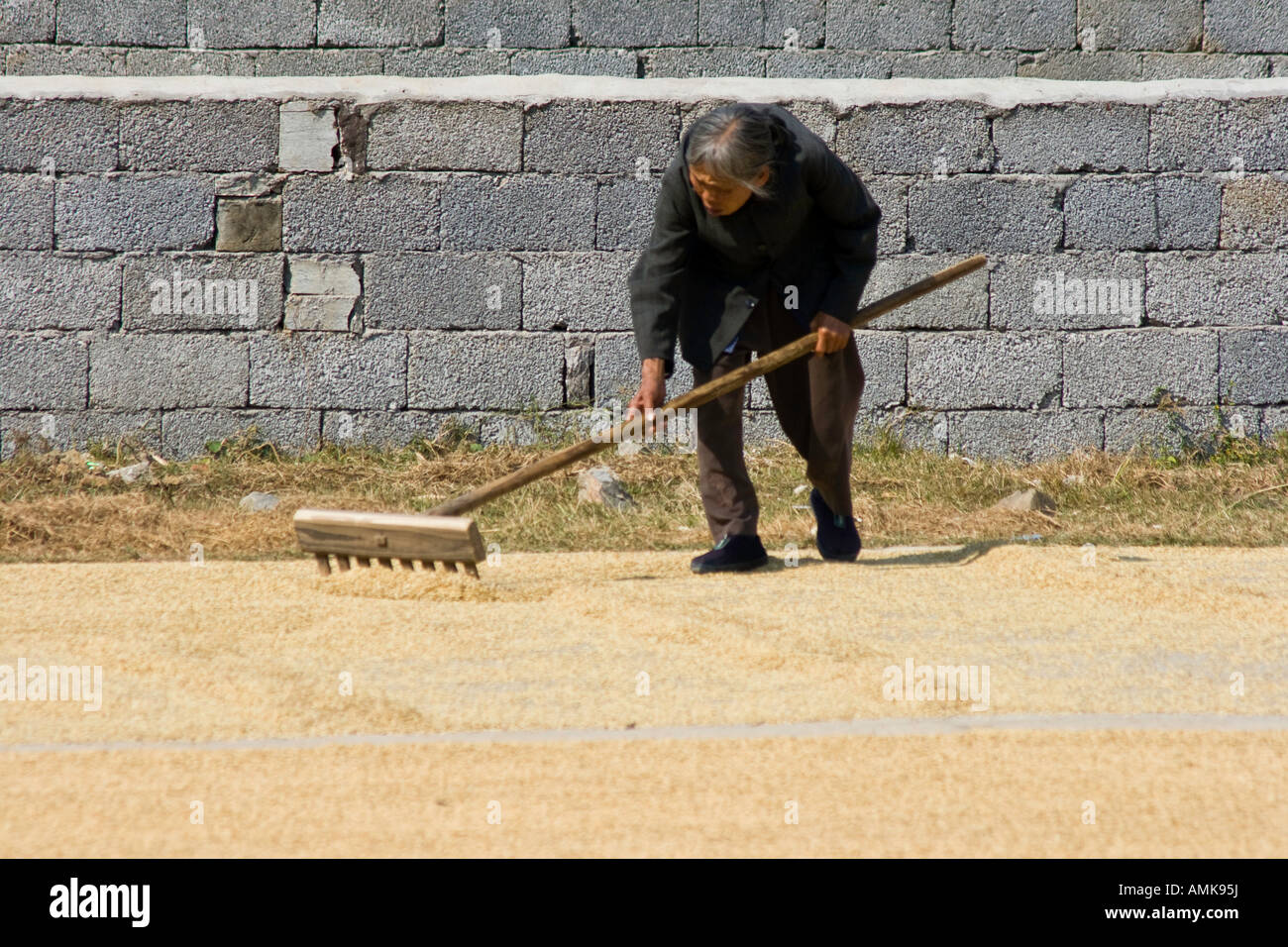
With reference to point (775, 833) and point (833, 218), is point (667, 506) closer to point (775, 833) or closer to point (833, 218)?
point (833, 218)

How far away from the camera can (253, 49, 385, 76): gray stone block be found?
6.93 metres

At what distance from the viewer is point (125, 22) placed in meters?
6.91

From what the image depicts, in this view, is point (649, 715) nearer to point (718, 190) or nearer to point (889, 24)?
point (718, 190)

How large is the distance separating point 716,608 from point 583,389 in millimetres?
2948

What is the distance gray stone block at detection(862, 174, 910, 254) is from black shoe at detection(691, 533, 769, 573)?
2617mm

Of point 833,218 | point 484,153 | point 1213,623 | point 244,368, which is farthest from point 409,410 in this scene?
point 1213,623

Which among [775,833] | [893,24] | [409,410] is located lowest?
[775,833]

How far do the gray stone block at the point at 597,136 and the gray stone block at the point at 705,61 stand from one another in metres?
0.57

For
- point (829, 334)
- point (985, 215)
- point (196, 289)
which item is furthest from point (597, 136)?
point (829, 334)

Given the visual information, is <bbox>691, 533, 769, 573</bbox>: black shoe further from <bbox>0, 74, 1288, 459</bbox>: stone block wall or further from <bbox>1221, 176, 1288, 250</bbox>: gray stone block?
<bbox>1221, 176, 1288, 250</bbox>: gray stone block

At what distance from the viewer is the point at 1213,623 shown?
12.0 ft

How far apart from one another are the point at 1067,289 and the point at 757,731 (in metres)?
4.56

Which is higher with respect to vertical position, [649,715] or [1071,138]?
[1071,138]

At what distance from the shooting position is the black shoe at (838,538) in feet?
15.2
